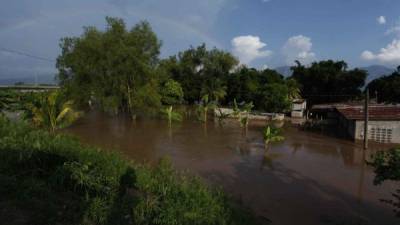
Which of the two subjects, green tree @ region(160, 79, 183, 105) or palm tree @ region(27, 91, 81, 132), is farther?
green tree @ region(160, 79, 183, 105)

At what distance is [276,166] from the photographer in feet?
44.6

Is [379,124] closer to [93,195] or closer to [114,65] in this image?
[93,195]

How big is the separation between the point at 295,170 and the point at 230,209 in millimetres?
7649

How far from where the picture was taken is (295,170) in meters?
13.0

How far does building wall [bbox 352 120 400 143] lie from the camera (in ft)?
58.9

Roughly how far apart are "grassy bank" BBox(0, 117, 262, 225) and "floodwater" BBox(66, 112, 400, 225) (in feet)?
9.45

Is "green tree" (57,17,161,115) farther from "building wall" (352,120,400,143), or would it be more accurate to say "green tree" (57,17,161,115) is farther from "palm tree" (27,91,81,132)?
"building wall" (352,120,400,143)

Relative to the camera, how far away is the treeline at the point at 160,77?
978 inches

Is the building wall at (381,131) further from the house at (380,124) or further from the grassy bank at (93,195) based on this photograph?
the grassy bank at (93,195)

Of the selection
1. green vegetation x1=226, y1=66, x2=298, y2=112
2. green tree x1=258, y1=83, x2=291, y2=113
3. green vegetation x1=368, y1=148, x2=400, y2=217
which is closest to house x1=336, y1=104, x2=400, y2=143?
green tree x1=258, y1=83, x2=291, y2=113

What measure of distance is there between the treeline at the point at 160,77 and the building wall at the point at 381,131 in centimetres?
1269

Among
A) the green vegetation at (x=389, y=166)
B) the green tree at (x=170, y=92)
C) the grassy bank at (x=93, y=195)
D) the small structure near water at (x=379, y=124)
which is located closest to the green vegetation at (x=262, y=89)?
the green tree at (x=170, y=92)

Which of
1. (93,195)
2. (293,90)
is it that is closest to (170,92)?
(293,90)

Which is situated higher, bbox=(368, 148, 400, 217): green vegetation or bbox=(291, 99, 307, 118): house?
bbox=(291, 99, 307, 118): house
